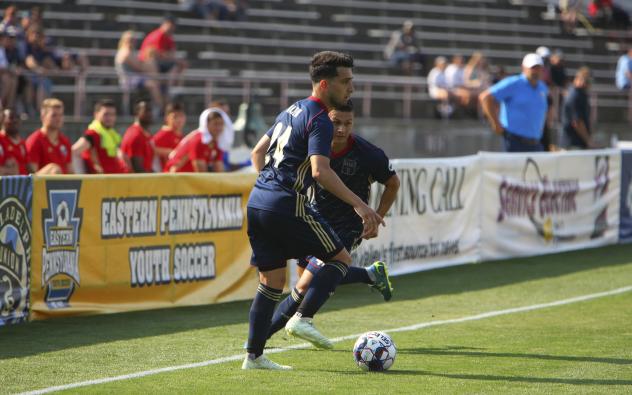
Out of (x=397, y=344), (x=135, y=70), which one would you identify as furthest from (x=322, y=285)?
(x=135, y=70)

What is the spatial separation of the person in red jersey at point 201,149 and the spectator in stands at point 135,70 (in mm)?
5544

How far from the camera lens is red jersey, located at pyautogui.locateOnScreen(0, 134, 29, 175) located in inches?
492

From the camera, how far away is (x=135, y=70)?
20.7 metres

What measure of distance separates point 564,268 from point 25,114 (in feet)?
31.1

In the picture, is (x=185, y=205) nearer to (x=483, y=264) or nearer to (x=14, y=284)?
(x=14, y=284)

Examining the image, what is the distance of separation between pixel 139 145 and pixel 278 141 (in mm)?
7572

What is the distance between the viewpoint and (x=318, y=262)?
8617mm

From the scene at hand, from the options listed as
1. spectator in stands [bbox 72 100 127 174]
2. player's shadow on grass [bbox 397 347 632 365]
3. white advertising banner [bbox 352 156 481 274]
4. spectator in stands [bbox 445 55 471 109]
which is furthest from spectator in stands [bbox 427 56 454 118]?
player's shadow on grass [bbox 397 347 632 365]

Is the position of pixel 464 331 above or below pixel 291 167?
below

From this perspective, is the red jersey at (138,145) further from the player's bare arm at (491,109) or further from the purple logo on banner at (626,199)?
the purple logo on banner at (626,199)

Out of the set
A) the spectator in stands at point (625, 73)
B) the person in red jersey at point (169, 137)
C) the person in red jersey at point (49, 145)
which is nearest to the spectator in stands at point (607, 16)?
the spectator in stands at point (625, 73)

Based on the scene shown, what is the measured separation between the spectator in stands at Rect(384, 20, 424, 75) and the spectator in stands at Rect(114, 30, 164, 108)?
7.56m

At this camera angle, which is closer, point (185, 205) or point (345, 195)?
point (345, 195)

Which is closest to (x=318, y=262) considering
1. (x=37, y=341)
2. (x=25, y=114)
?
(x=37, y=341)
